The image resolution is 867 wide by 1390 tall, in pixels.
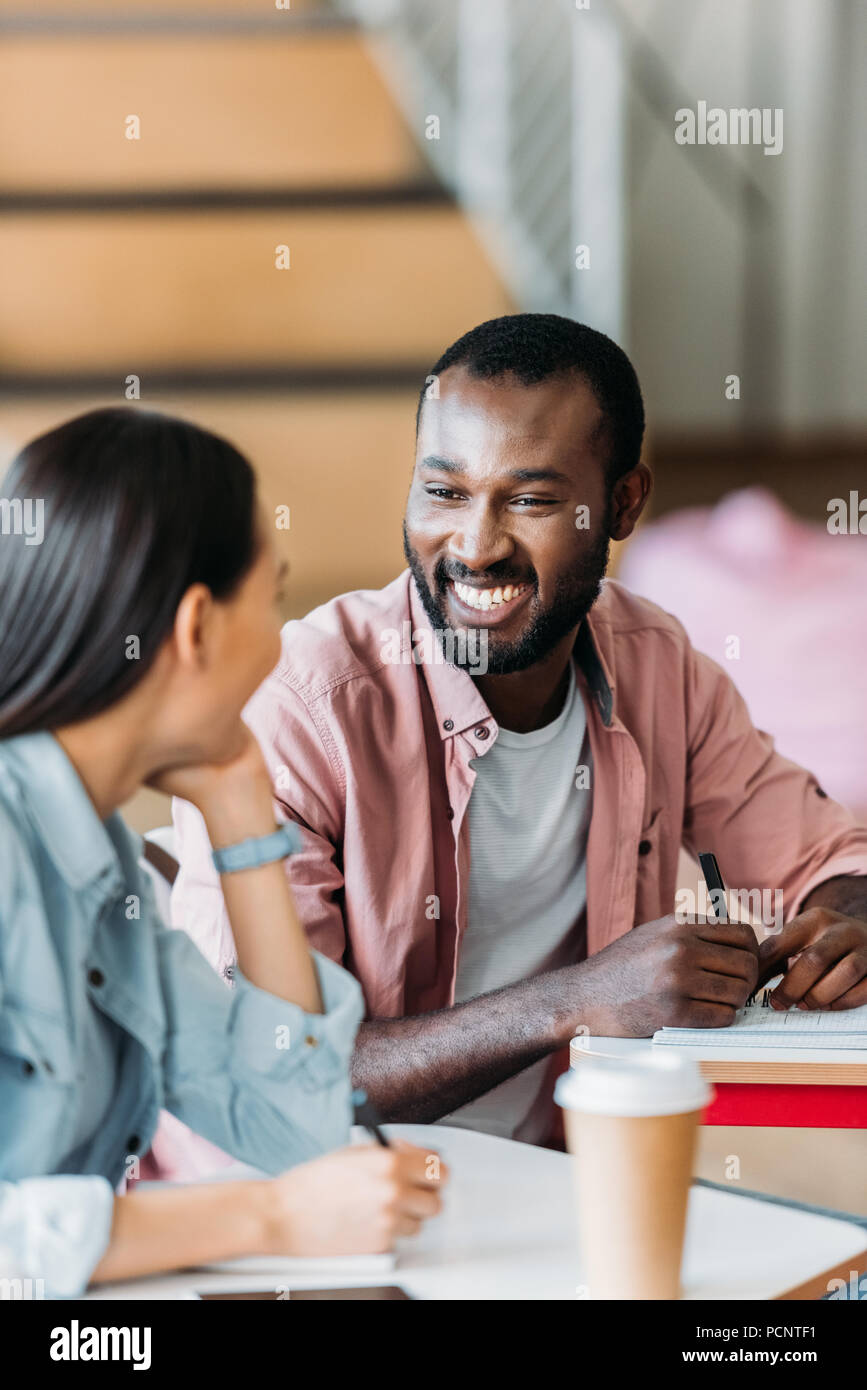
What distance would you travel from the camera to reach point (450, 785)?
1.32 metres

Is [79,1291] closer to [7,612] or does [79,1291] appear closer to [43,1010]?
[43,1010]

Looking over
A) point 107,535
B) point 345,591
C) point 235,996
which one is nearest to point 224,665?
point 107,535

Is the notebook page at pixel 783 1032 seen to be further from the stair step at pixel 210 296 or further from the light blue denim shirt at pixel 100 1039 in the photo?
the stair step at pixel 210 296

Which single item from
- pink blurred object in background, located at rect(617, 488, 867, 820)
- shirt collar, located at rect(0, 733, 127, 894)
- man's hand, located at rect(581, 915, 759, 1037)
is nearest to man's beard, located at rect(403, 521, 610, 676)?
pink blurred object in background, located at rect(617, 488, 867, 820)

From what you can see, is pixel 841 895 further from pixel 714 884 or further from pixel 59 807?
pixel 59 807

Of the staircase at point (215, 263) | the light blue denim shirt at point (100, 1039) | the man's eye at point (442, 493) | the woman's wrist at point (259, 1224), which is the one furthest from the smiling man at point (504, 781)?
the woman's wrist at point (259, 1224)

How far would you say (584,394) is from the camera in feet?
4.25

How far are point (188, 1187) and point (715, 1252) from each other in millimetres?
346

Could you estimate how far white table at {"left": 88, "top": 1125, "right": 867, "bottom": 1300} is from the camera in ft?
2.89

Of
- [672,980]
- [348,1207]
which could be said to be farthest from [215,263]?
[348,1207]

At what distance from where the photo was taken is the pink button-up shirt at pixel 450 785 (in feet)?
4.08

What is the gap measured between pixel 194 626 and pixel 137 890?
18 cm

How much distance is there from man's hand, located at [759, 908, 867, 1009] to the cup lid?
471mm

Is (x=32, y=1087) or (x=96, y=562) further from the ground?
(x=96, y=562)
